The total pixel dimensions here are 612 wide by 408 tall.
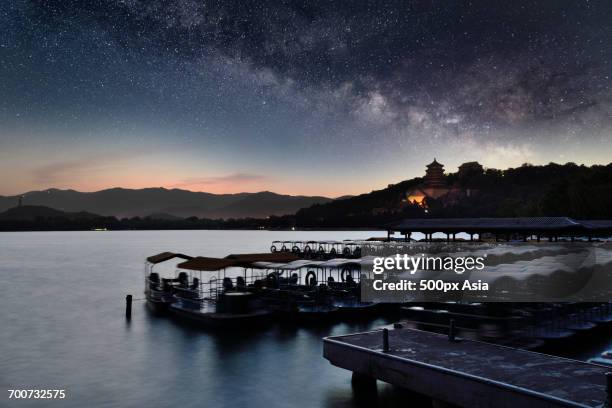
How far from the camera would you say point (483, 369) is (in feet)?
43.7

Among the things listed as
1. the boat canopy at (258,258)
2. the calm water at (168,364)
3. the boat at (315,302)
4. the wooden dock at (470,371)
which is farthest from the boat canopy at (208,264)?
the wooden dock at (470,371)

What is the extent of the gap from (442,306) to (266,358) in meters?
8.12

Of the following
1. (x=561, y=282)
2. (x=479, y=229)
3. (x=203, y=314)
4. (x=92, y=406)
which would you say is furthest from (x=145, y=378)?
(x=479, y=229)

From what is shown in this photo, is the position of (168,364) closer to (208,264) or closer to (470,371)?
(208,264)

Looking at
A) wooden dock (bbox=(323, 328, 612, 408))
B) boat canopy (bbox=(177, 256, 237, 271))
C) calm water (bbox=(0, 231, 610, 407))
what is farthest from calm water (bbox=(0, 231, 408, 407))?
boat canopy (bbox=(177, 256, 237, 271))

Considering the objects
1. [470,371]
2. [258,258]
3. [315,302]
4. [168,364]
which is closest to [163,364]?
[168,364]

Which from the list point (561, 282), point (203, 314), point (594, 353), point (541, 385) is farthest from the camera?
point (203, 314)

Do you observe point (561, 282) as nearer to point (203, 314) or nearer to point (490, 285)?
point (490, 285)

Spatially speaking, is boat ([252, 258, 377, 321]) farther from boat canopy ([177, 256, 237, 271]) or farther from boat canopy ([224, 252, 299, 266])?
boat canopy ([224, 252, 299, 266])

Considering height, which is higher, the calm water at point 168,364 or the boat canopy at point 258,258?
the boat canopy at point 258,258

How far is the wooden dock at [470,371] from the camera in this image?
1147cm

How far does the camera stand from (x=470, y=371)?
13.2 m

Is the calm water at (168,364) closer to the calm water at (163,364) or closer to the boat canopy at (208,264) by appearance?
the calm water at (163,364)

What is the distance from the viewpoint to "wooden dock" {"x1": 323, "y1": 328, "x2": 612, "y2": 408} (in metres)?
11.5
